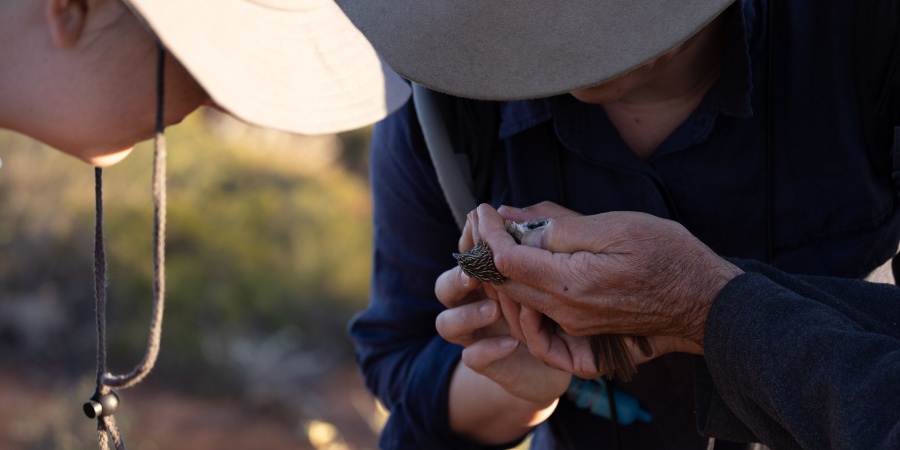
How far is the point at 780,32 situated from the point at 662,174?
37cm

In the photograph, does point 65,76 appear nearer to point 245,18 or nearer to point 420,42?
point 245,18

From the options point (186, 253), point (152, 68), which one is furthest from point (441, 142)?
point (186, 253)

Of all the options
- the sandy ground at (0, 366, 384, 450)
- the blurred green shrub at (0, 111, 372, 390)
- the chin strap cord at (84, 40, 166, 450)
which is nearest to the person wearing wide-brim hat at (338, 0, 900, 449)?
the chin strap cord at (84, 40, 166, 450)

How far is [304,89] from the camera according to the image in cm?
158

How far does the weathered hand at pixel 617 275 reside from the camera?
1592mm

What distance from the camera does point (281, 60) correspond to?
155 centimetres

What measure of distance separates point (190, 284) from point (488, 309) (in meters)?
5.67

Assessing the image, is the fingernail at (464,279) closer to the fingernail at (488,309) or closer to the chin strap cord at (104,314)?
the fingernail at (488,309)

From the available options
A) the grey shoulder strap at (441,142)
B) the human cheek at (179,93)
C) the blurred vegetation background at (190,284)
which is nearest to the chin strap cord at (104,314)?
the human cheek at (179,93)

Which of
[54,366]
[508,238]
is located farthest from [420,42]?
[54,366]

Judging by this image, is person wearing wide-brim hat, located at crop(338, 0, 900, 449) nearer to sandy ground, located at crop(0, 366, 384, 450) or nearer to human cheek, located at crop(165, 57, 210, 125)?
human cheek, located at crop(165, 57, 210, 125)

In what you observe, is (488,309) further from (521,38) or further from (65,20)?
(65,20)

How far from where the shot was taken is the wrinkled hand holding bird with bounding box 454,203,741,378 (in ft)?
5.24

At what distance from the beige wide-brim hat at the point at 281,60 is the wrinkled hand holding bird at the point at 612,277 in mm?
342
